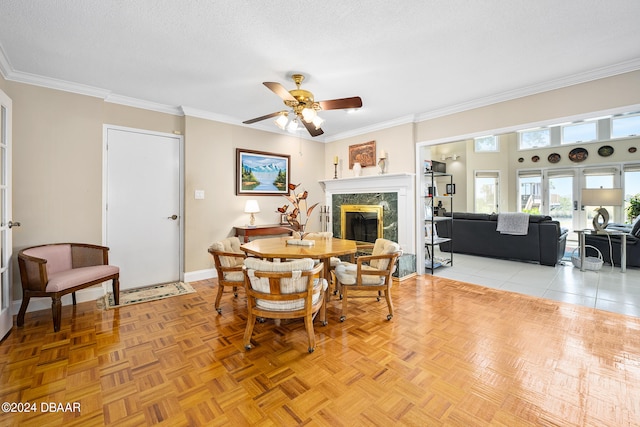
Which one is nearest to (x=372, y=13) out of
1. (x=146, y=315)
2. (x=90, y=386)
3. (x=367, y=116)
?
(x=367, y=116)

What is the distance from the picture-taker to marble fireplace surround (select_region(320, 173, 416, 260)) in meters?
4.49

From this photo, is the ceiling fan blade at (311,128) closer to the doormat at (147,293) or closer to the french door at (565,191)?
the doormat at (147,293)

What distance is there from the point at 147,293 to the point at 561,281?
5518 millimetres

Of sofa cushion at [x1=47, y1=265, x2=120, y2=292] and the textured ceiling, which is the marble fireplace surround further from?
sofa cushion at [x1=47, y1=265, x2=120, y2=292]

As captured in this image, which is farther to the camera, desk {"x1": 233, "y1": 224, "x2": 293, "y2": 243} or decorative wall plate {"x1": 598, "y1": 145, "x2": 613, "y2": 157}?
decorative wall plate {"x1": 598, "y1": 145, "x2": 613, "y2": 157}

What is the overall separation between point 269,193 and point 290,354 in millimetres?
3188

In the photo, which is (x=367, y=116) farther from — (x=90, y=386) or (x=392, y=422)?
(x=90, y=386)

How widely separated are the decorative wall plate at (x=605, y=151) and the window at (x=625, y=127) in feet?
1.00

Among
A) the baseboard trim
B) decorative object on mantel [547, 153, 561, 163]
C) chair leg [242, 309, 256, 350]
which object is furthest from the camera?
decorative object on mantel [547, 153, 561, 163]

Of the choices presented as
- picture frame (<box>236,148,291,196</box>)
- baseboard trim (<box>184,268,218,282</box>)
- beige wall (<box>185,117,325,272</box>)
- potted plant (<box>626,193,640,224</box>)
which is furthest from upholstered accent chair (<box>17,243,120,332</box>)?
potted plant (<box>626,193,640,224</box>)

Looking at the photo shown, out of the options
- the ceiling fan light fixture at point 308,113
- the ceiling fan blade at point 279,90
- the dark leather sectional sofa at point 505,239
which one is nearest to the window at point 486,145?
the dark leather sectional sofa at point 505,239

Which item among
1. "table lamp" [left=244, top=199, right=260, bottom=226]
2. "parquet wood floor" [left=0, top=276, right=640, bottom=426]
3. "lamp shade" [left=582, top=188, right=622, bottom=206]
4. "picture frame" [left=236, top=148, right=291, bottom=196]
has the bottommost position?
"parquet wood floor" [left=0, top=276, right=640, bottom=426]

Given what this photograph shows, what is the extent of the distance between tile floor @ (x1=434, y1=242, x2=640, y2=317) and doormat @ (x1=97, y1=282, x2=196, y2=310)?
3.74 metres

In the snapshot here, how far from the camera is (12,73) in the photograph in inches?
114
